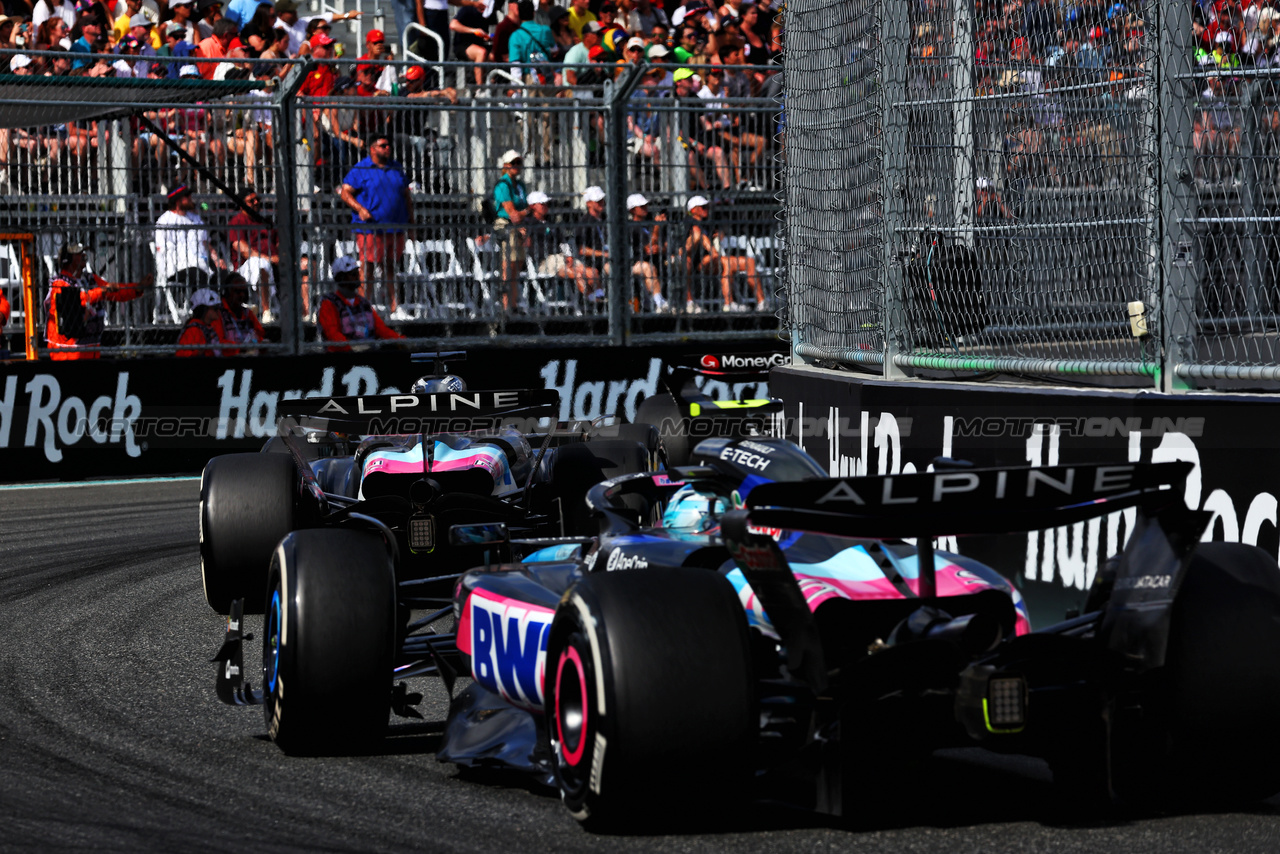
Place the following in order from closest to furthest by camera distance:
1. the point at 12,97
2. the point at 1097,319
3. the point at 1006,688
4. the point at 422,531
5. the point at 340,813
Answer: the point at 1006,688, the point at 340,813, the point at 1097,319, the point at 422,531, the point at 12,97

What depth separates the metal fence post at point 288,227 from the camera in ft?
44.1

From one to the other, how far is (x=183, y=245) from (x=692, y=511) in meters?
8.67

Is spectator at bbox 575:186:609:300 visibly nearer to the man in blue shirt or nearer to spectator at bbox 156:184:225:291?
the man in blue shirt

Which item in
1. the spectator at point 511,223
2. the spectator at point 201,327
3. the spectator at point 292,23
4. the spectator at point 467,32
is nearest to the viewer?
the spectator at point 201,327

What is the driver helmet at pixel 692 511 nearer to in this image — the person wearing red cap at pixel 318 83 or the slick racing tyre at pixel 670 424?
the slick racing tyre at pixel 670 424

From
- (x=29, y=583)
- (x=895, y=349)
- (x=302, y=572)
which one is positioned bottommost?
(x=29, y=583)

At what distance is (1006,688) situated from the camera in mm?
3842

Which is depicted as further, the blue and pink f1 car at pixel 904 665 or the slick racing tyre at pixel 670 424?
the slick racing tyre at pixel 670 424

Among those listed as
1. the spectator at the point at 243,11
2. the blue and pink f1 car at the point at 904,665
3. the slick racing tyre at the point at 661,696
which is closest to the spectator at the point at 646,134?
the spectator at the point at 243,11

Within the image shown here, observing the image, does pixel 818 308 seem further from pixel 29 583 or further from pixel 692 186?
pixel 692 186

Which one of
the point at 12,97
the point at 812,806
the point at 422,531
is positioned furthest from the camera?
the point at 12,97

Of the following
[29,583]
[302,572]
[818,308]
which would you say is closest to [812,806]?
[302,572]

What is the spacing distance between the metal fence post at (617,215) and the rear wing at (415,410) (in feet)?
22.0

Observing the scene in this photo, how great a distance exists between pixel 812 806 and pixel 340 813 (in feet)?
3.96
